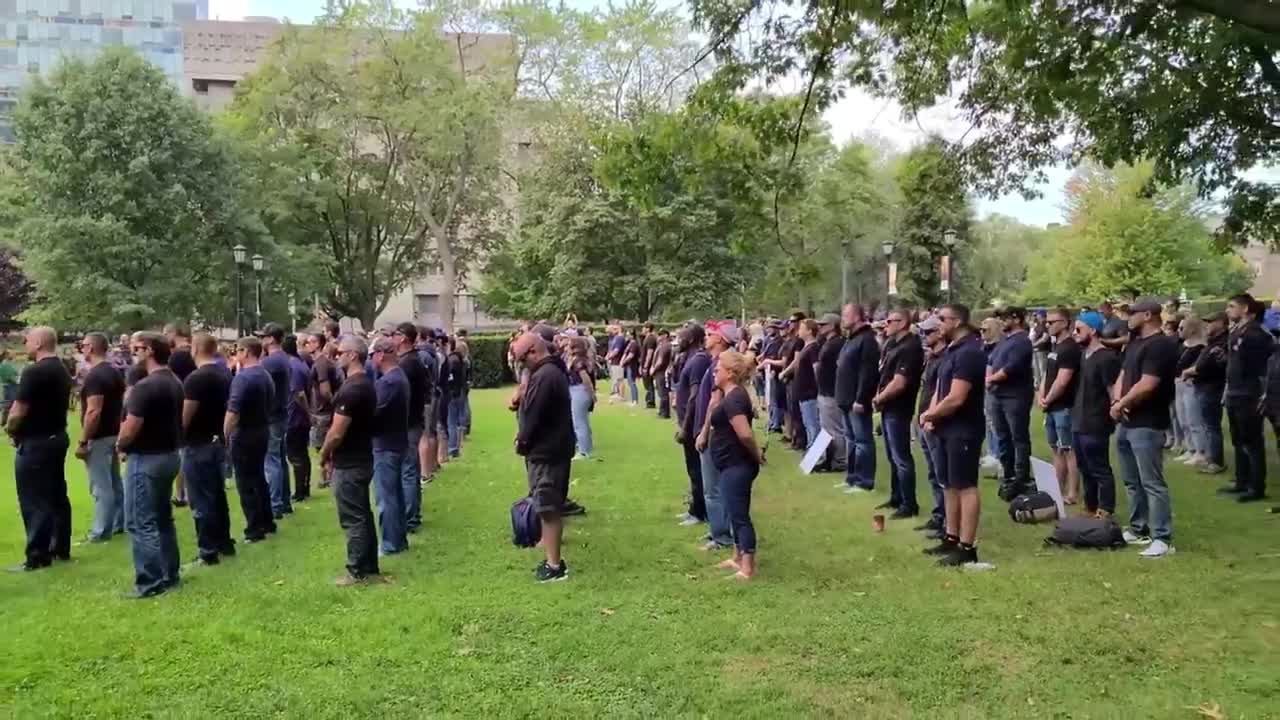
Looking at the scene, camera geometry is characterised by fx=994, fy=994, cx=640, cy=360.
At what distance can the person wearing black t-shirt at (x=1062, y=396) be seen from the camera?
30.3ft

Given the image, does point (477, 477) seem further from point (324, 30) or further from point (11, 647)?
point (324, 30)

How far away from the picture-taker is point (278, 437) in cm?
1015

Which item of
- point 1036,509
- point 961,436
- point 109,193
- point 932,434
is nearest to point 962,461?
point 961,436

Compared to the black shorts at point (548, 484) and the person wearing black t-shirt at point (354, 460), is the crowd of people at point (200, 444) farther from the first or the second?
the black shorts at point (548, 484)

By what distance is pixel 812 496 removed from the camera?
10984 millimetres

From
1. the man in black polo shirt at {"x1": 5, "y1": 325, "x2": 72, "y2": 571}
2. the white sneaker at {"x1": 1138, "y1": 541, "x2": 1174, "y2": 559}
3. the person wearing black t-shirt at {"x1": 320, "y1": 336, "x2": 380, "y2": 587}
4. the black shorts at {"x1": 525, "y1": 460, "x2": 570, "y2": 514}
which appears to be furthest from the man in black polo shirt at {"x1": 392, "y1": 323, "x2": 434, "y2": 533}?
the white sneaker at {"x1": 1138, "y1": 541, "x2": 1174, "y2": 559}

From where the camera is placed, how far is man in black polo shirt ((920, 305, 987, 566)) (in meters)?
7.54

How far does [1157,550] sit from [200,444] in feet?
25.1

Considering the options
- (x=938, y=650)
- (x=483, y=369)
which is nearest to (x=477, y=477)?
(x=938, y=650)

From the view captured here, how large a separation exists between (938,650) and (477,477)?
314 inches

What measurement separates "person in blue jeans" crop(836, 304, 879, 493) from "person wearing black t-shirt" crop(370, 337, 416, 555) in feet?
16.1

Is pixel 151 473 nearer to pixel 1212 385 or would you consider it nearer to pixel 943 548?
pixel 943 548

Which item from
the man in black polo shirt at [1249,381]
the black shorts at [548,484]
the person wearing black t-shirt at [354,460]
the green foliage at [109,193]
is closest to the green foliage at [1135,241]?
the man in black polo shirt at [1249,381]

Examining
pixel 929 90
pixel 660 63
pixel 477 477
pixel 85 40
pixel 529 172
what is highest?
pixel 85 40
